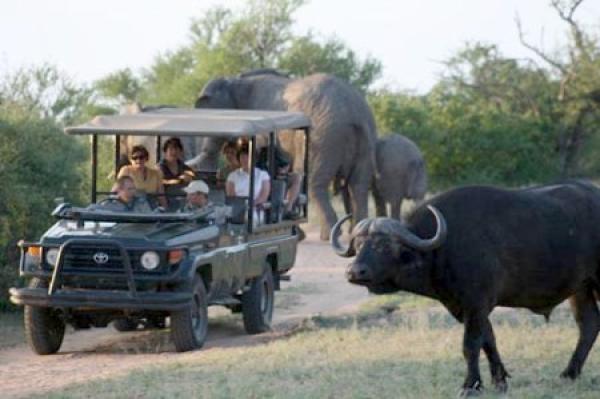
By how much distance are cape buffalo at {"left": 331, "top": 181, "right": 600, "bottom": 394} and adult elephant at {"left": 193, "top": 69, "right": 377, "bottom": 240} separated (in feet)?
53.0

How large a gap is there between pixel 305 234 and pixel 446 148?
1100 centimetres

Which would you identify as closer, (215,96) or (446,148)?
(215,96)

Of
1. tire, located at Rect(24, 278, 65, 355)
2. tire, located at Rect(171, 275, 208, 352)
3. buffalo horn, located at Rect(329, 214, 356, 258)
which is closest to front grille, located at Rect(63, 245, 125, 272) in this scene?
tire, located at Rect(24, 278, 65, 355)

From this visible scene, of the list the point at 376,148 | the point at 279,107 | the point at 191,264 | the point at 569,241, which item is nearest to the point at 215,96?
the point at 279,107

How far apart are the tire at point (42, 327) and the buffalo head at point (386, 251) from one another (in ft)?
13.8

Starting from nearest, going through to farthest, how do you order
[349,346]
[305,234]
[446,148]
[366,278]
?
[366,278] < [349,346] < [305,234] < [446,148]

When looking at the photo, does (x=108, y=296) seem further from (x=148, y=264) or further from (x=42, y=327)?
(x=42, y=327)

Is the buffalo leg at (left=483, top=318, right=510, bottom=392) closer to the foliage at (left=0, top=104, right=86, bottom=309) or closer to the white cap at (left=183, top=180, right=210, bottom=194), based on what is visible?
the white cap at (left=183, top=180, right=210, bottom=194)

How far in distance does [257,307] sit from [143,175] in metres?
1.73

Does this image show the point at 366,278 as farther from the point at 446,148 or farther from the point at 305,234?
the point at 446,148

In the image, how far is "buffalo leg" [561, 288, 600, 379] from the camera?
11812 mm

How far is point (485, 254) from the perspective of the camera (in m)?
11.1

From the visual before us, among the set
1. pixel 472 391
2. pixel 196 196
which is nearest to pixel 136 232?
Result: pixel 196 196

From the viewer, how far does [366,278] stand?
1094 cm
